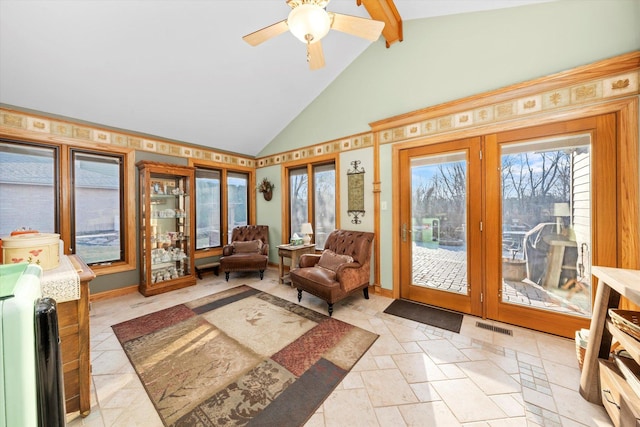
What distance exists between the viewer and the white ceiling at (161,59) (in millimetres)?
2260

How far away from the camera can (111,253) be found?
143 inches

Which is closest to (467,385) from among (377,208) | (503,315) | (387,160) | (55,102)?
(503,315)

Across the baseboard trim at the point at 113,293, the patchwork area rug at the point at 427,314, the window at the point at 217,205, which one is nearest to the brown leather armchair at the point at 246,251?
the window at the point at 217,205

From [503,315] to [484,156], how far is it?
1795 millimetres

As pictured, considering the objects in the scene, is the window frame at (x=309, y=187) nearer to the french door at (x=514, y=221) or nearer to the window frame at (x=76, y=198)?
the french door at (x=514, y=221)

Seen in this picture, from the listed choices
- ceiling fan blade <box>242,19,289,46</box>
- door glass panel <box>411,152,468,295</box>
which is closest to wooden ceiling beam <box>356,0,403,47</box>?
ceiling fan blade <box>242,19,289,46</box>

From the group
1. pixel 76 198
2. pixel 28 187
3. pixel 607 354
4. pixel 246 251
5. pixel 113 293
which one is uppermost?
pixel 28 187

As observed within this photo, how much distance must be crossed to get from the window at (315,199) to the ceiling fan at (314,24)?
242 centimetres

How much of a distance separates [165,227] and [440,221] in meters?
4.39

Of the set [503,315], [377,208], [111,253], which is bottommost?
[503,315]

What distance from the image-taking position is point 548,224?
239 centimetres

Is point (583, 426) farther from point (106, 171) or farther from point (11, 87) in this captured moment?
point (11, 87)

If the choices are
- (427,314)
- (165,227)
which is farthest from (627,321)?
(165,227)

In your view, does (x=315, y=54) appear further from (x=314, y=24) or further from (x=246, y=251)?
(x=246, y=251)
